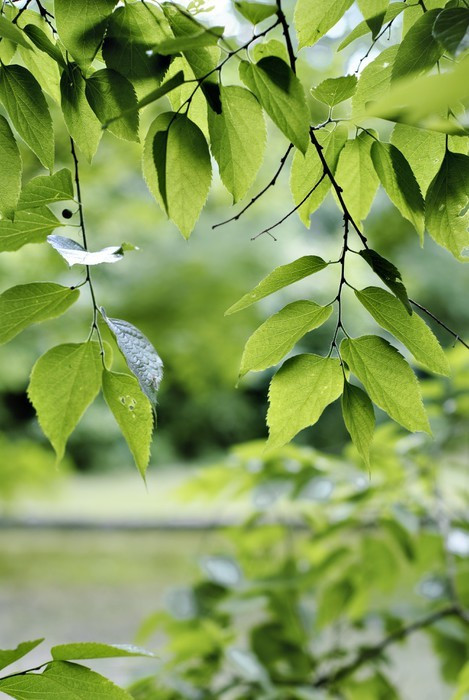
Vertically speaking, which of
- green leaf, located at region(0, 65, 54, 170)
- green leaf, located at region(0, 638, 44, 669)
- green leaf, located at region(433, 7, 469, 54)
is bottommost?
green leaf, located at region(0, 638, 44, 669)

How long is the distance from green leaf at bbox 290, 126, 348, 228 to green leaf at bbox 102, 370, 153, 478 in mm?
102

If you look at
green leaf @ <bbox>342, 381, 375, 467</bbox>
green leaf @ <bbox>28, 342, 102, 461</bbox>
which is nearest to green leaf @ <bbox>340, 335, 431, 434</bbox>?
green leaf @ <bbox>342, 381, 375, 467</bbox>

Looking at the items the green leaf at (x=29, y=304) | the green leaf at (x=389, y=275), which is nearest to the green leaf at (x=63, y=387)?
the green leaf at (x=29, y=304)

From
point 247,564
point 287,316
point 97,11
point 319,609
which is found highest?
point 97,11

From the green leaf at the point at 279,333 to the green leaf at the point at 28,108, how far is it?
113 mm

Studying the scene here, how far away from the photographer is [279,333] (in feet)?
0.92

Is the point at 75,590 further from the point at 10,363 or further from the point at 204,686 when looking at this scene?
the point at 204,686

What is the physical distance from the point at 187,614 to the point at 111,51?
629mm

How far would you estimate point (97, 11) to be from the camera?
0.28 m

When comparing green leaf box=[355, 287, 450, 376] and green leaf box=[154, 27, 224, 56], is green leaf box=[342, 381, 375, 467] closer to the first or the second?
green leaf box=[355, 287, 450, 376]

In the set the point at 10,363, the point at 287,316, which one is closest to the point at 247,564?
the point at 287,316

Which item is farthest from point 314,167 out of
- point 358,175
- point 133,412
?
point 133,412

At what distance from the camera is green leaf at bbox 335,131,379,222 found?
0.31 meters

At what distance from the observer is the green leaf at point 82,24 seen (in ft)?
0.89
